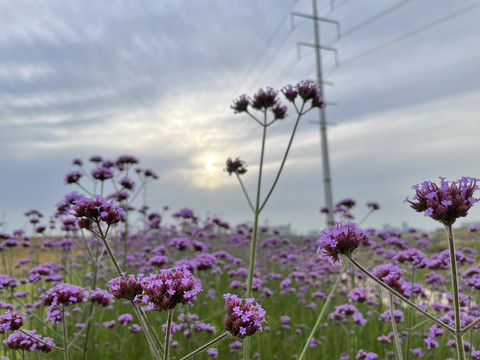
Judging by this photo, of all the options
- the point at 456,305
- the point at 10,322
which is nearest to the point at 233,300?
the point at 456,305

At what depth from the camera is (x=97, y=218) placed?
2104 mm

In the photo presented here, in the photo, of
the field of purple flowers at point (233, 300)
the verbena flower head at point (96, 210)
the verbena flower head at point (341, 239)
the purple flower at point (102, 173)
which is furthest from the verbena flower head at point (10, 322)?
the purple flower at point (102, 173)

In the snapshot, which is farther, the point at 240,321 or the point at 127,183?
the point at 127,183

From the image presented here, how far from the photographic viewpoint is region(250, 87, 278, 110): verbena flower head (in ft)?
12.9

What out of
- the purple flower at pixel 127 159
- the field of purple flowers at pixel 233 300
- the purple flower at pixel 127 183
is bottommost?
the field of purple flowers at pixel 233 300

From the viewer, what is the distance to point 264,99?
395 centimetres

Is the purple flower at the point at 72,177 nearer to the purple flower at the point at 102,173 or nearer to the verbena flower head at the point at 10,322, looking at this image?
the purple flower at the point at 102,173

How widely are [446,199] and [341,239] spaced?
470mm

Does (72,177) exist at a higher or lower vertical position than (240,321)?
higher

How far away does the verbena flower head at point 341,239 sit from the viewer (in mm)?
1770

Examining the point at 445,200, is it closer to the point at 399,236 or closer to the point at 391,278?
the point at 391,278

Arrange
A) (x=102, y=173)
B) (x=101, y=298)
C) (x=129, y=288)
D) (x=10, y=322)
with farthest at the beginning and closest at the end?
(x=102, y=173) < (x=101, y=298) < (x=10, y=322) < (x=129, y=288)

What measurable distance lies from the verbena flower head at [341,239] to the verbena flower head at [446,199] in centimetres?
30

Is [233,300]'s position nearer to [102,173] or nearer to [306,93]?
[306,93]
